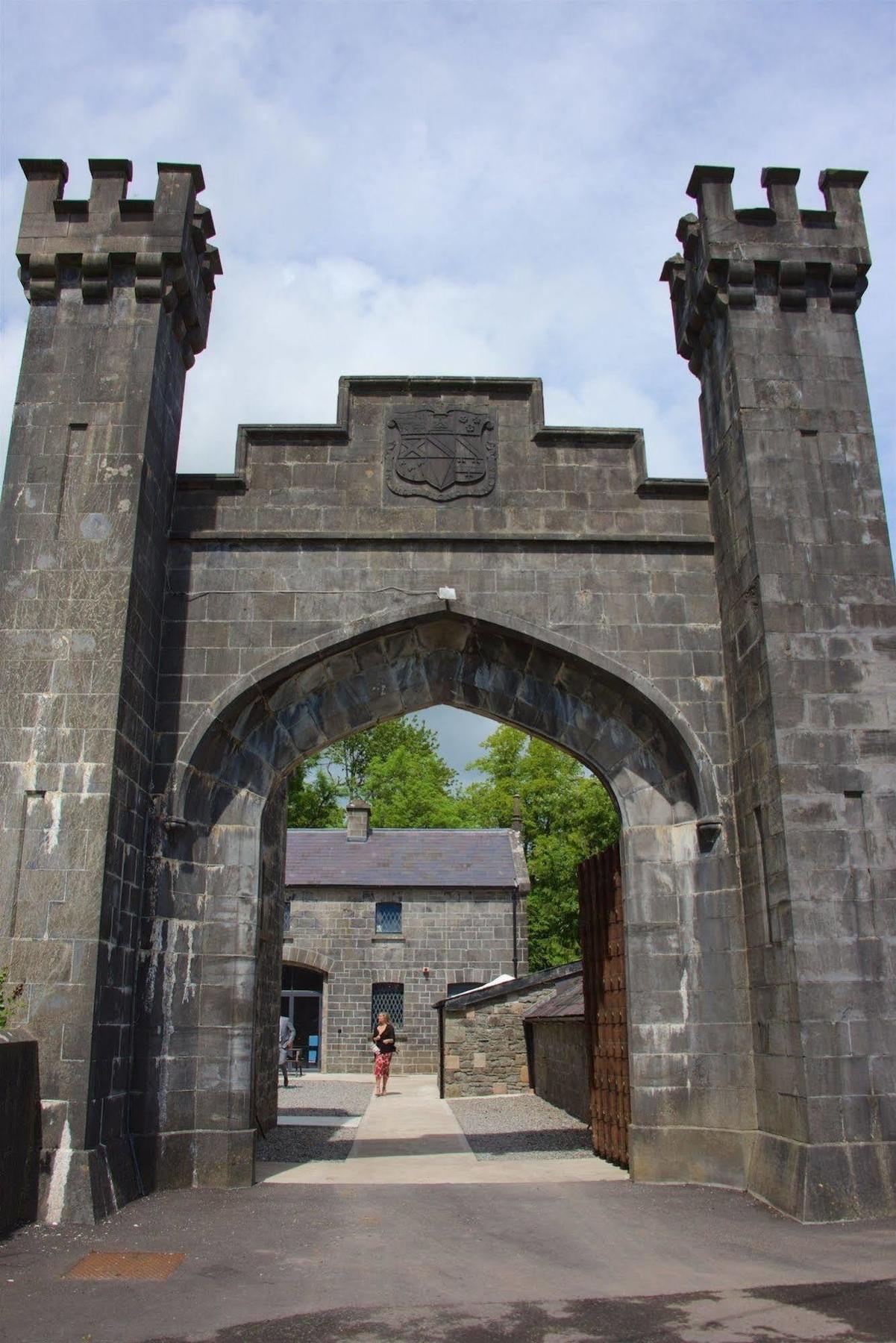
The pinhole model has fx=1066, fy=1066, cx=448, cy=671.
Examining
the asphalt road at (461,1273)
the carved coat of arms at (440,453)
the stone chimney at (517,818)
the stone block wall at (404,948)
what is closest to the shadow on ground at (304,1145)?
the asphalt road at (461,1273)

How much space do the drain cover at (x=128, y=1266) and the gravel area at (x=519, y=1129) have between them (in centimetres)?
495

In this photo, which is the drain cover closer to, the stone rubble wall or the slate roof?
the stone rubble wall

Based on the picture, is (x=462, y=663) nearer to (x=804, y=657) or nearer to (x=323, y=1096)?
(x=804, y=657)

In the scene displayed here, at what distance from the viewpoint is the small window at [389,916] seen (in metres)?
25.8

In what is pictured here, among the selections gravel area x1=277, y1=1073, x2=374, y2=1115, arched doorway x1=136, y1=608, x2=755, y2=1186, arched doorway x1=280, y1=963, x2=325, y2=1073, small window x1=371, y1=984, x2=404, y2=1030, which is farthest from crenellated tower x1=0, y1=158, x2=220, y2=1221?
arched doorway x1=280, y1=963, x2=325, y2=1073

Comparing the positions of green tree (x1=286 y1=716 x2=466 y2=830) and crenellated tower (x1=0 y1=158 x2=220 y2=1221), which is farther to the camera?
green tree (x1=286 y1=716 x2=466 y2=830)

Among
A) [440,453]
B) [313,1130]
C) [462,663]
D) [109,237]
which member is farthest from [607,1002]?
[109,237]

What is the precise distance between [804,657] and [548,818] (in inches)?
1032

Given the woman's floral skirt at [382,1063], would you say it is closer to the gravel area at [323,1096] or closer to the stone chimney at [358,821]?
the gravel area at [323,1096]

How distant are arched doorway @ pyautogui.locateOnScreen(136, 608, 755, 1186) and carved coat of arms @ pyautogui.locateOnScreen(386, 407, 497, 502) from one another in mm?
1236

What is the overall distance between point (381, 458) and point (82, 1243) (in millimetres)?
6399

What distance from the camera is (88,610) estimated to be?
8023 millimetres

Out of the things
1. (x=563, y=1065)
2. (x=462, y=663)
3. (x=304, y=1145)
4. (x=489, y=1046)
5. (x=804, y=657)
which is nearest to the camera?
(x=804, y=657)

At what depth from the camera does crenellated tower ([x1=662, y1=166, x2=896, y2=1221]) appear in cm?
709
